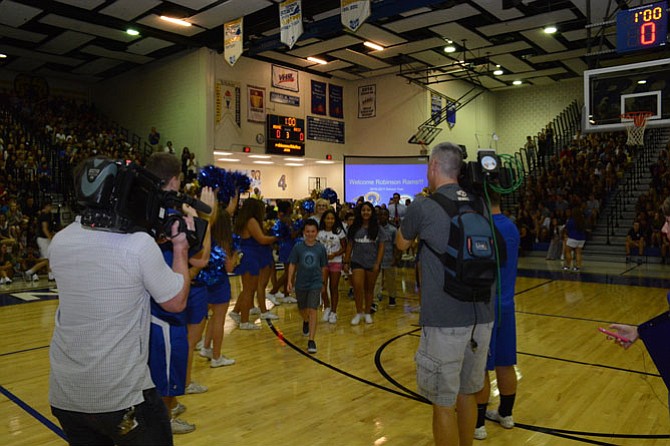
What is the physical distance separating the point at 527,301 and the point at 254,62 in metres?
11.3

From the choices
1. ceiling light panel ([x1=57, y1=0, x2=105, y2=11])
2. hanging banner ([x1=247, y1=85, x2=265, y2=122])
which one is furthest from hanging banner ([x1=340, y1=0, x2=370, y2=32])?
hanging banner ([x1=247, y1=85, x2=265, y2=122])

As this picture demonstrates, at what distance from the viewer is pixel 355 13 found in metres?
9.09

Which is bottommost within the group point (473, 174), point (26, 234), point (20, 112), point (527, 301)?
point (527, 301)

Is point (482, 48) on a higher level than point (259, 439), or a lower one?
higher

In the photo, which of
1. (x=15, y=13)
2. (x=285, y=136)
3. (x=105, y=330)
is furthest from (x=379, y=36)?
(x=105, y=330)

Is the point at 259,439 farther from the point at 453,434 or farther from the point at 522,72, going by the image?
the point at 522,72

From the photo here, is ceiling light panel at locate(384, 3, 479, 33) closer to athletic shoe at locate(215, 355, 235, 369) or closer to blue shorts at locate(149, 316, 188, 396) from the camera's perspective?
athletic shoe at locate(215, 355, 235, 369)

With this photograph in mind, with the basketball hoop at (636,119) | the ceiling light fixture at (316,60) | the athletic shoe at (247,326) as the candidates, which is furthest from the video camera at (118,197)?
the ceiling light fixture at (316,60)

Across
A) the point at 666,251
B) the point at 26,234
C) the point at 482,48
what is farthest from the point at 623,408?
the point at 482,48

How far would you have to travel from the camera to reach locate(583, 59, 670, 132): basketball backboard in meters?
7.96

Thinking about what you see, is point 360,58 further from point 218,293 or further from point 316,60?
point 218,293

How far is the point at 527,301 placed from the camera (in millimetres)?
8023

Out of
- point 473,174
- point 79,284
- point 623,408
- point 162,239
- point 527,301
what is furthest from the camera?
point 527,301

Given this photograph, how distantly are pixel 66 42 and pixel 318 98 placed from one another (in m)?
7.77
